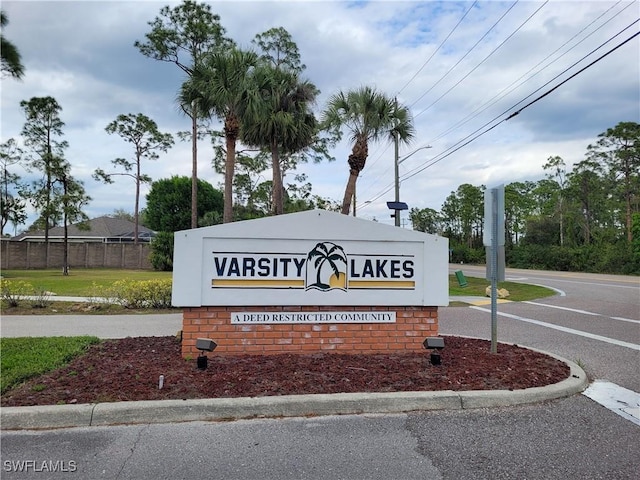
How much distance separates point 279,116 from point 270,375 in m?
14.5

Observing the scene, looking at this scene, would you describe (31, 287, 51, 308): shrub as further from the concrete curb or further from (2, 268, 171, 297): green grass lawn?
the concrete curb

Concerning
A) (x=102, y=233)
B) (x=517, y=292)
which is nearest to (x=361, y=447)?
(x=517, y=292)

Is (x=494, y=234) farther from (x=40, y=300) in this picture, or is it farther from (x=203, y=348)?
(x=40, y=300)

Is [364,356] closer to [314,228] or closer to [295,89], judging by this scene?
[314,228]

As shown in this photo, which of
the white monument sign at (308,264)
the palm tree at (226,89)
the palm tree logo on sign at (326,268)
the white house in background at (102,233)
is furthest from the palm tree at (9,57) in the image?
the white house in background at (102,233)

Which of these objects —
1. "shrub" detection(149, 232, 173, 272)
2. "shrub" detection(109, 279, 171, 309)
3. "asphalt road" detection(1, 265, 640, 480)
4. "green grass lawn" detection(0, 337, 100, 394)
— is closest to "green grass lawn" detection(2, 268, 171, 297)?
"shrub" detection(109, 279, 171, 309)

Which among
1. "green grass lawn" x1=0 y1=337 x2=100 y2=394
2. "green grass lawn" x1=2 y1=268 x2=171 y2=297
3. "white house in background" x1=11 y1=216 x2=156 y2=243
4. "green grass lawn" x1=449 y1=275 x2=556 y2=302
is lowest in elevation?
"green grass lawn" x1=449 y1=275 x2=556 y2=302

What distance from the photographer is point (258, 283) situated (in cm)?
585

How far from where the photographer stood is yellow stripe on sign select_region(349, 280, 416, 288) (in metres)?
6.01

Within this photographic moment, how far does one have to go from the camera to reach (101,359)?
5785mm

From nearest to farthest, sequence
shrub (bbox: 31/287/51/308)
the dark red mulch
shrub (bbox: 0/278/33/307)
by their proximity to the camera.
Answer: the dark red mulch, shrub (bbox: 0/278/33/307), shrub (bbox: 31/287/51/308)

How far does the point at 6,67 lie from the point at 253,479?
6.43m

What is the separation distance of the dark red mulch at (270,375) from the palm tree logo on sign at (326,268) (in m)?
0.90

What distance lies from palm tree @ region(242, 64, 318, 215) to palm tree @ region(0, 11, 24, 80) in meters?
10.3
